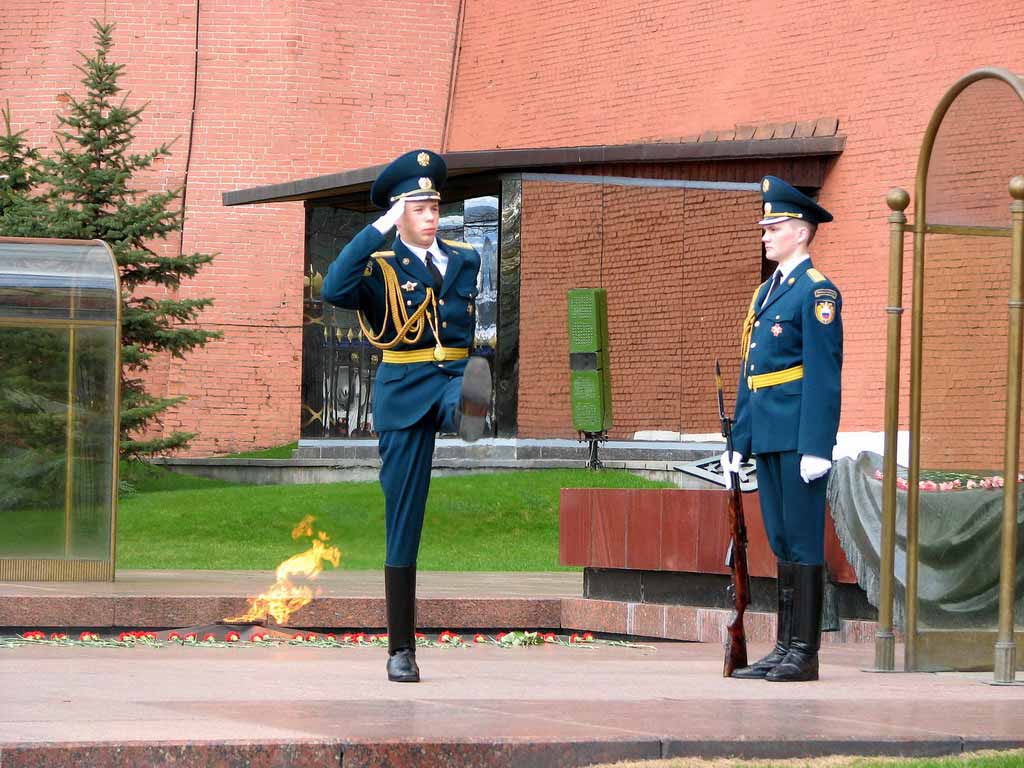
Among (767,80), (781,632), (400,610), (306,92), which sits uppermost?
(306,92)

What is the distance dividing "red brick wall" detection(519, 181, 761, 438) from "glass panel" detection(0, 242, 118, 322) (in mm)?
7538

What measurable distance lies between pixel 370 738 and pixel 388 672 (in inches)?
69.0

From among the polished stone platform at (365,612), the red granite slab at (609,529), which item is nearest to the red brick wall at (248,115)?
the polished stone platform at (365,612)

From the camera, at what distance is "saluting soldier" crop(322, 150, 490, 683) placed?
6.06 meters

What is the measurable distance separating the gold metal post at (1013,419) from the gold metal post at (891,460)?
42 cm

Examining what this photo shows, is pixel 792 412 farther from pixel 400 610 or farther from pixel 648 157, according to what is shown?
pixel 648 157

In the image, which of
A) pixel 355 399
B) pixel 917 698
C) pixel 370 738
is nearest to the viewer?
pixel 370 738

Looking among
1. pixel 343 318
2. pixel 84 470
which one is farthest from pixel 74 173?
pixel 84 470

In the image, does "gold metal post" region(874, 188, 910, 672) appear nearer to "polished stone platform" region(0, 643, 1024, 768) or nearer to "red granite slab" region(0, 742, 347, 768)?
"polished stone platform" region(0, 643, 1024, 768)

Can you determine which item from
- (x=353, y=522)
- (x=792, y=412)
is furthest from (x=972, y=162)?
(x=353, y=522)

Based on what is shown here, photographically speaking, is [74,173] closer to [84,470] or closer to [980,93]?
[84,470]

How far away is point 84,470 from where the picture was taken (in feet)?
36.9

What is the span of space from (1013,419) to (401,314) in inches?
92.4

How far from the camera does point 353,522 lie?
639 inches
